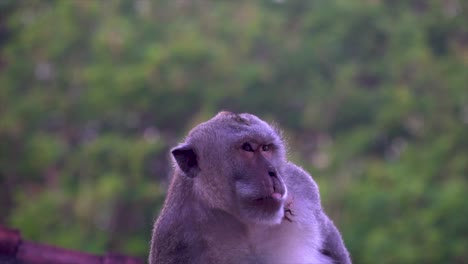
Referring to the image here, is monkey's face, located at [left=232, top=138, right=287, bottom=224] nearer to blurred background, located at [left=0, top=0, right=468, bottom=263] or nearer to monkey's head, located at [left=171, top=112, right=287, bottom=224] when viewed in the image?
monkey's head, located at [left=171, top=112, right=287, bottom=224]

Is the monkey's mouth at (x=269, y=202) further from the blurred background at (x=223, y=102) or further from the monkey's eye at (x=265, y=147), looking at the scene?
the blurred background at (x=223, y=102)

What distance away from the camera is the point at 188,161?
5.09 metres

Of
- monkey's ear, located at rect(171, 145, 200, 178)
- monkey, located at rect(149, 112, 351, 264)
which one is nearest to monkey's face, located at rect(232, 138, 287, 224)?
monkey, located at rect(149, 112, 351, 264)

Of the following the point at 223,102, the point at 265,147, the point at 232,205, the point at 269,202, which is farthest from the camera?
the point at 223,102

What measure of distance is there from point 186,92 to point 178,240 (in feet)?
44.0

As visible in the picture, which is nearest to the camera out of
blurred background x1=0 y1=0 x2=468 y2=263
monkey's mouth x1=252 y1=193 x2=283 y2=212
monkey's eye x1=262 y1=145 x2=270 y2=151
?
monkey's mouth x1=252 y1=193 x2=283 y2=212

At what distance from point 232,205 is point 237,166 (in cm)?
23

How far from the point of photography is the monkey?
488cm

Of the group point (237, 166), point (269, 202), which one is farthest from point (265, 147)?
point (269, 202)

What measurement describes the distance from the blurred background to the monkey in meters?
10.4

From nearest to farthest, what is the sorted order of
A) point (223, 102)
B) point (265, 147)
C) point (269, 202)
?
point (269, 202) → point (265, 147) → point (223, 102)

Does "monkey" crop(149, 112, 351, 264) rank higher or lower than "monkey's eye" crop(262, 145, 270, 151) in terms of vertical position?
lower

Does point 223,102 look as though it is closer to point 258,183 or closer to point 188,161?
point 188,161

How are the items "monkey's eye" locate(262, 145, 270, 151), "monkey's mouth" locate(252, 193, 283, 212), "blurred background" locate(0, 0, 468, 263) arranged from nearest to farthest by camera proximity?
"monkey's mouth" locate(252, 193, 283, 212), "monkey's eye" locate(262, 145, 270, 151), "blurred background" locate(0, 0, 468, 263)
